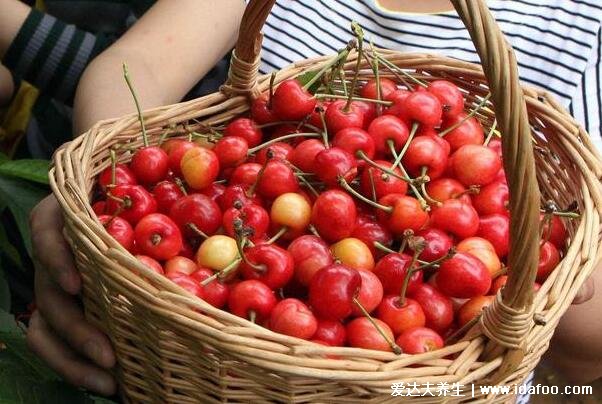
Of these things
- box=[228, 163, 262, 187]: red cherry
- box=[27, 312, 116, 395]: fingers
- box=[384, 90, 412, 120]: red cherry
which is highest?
box=[384, 90, 412, 120]: red cherry

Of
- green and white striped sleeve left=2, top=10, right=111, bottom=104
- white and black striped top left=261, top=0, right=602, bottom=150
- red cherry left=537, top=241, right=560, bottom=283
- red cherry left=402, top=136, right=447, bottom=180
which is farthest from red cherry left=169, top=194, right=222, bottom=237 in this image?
green and white striped sleeve left=2, top=10, right=111, bottom=104

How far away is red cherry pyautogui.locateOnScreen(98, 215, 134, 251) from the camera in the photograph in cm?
66

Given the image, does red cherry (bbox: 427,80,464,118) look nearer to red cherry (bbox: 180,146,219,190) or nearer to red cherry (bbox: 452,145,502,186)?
red cherry (bbox: 452,145,502,186)

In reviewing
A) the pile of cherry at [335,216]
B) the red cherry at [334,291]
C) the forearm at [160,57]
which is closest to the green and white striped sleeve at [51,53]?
the forearm at [160,57]

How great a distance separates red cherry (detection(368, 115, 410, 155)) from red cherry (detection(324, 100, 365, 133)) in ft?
0.10

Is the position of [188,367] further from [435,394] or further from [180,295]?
[435,394]

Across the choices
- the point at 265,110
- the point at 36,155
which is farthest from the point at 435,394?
the point at 36,155

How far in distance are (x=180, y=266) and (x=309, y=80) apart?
320 mm

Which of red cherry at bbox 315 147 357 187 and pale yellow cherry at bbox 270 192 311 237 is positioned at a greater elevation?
red cherry at bbox 315 147 357 187

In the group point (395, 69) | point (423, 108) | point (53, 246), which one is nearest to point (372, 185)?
point (423, 108)

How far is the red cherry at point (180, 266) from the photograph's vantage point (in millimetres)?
652

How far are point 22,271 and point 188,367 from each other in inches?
28.0

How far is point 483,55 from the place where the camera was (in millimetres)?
511

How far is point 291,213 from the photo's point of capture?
691mm
